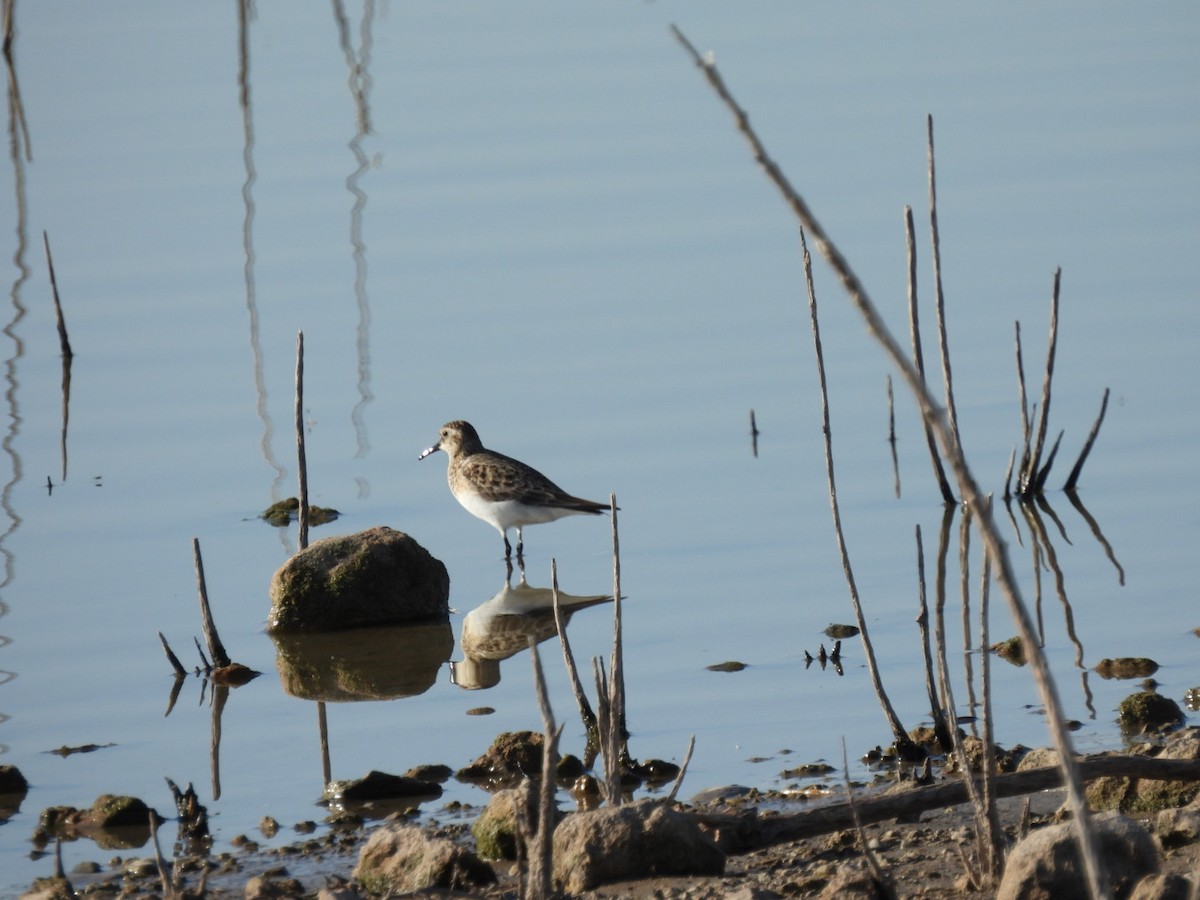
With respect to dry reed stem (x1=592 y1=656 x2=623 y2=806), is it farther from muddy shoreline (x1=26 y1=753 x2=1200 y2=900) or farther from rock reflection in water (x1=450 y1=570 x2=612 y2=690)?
rock reflection in water (x1=450 y1=570 x2=612 y2=690)

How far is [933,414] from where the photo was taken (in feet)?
12.2

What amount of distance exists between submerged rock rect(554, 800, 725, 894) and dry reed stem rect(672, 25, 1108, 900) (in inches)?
113

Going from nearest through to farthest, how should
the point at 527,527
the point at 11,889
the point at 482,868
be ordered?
1. the point at 482,868
2. the point at 11,889
3. the point at 527,527

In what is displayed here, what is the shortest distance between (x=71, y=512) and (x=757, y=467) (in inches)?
192

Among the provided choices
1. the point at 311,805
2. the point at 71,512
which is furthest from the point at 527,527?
the point at 311,805

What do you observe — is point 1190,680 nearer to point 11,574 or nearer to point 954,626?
point 954,626

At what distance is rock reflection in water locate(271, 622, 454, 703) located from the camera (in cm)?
1034

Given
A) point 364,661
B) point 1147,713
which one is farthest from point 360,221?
point 1147,713

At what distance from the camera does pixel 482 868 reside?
6.85m

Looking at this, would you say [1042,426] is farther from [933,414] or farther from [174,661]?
[933,414]

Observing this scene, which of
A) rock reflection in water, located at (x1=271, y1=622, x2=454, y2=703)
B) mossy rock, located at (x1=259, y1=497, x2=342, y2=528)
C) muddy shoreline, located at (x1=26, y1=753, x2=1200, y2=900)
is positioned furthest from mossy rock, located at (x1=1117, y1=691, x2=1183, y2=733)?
mossy rock, located at (x1=259, y1=497, x2=342, y2=528)

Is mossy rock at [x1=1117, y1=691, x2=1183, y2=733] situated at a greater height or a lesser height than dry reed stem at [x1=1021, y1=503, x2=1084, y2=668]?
lesser

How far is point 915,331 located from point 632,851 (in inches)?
130

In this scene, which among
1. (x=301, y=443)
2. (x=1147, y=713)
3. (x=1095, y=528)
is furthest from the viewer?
(x=1095, y=528)
